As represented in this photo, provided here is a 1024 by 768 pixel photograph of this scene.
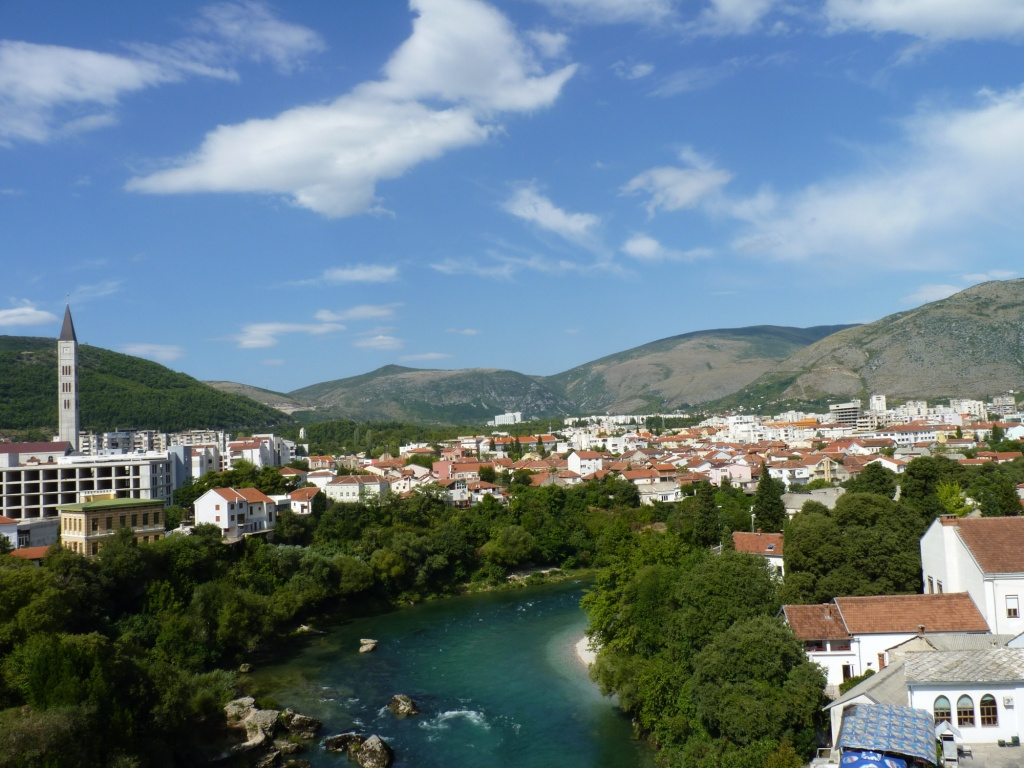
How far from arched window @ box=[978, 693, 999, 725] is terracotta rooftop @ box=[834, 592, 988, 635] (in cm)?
253

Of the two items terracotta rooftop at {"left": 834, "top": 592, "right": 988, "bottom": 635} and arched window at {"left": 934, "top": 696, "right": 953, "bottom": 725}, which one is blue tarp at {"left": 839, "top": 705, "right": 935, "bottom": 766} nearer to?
arched window at {"left": 934, "top": 696, "right": 953, "bottom": 725}

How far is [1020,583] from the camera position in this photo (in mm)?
14664

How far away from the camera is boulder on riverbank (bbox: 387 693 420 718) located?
17984mm

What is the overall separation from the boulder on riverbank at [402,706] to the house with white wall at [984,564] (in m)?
12.2

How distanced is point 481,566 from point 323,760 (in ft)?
61.7

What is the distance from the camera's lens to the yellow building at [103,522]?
24484mm

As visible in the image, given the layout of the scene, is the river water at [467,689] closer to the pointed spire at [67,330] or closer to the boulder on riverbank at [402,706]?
the boulder on riverbank at [402,706]

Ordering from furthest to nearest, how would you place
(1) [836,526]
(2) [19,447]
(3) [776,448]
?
1. (3) [776,448]
2. (2) [19,447]
3. (1) [836,526]

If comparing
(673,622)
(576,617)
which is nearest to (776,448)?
(576,617)

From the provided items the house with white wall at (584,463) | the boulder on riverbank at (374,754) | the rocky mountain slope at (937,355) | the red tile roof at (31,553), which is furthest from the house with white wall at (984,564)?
the rocky mountain slope at (937,355)

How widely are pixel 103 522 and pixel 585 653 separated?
52.7 ft

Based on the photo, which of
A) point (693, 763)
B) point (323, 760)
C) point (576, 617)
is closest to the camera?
point (693, 763)

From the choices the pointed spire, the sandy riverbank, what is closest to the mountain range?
the pointed spire

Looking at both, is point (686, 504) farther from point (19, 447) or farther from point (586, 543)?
point (19, 447)
